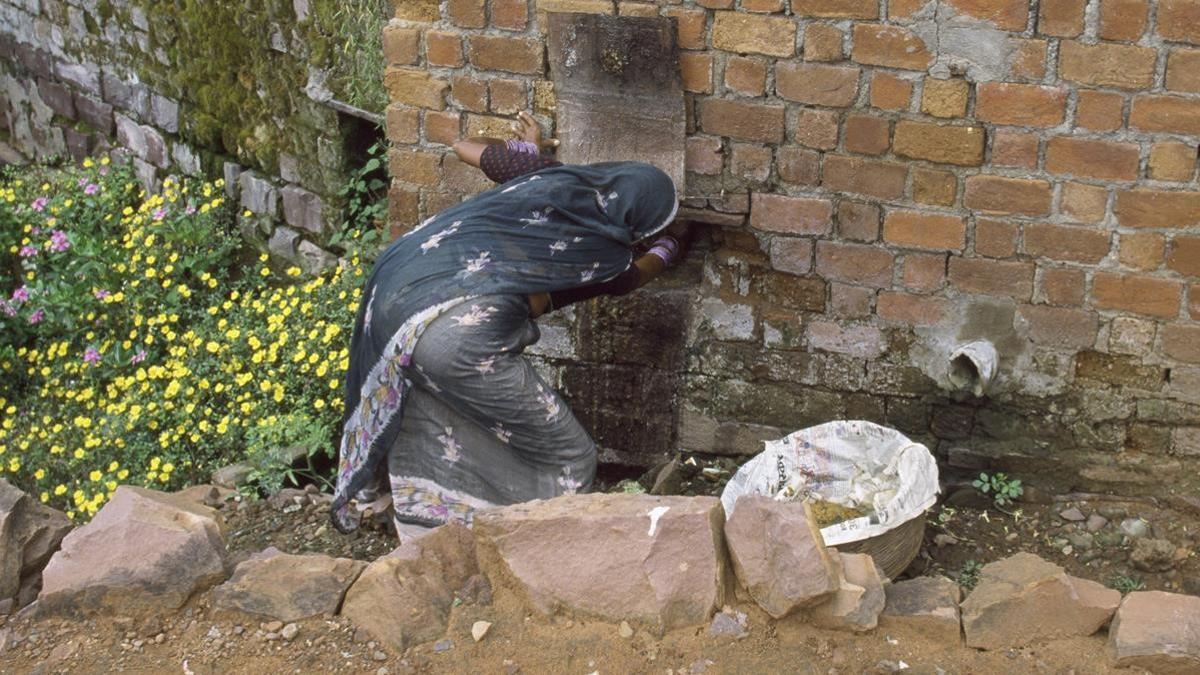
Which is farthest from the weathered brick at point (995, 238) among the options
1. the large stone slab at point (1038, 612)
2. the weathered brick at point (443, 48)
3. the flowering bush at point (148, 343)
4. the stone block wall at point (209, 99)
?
the stone block wall at point (209, 99)

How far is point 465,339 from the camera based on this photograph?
3402mm

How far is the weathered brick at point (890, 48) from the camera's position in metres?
3.71

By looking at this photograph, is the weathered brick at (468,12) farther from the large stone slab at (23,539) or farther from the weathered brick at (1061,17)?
the large stone slab at (23,539)

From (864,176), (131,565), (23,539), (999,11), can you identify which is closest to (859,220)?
(864,176)

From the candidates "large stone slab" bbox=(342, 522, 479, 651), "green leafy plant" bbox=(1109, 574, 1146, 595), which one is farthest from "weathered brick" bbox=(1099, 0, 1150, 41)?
"large stone slab" bbox=(342, 522, 479, 651)

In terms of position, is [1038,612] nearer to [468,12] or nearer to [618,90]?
[618,90]

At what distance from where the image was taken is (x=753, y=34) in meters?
3.84

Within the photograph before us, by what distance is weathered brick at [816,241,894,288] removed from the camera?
3.97 meters

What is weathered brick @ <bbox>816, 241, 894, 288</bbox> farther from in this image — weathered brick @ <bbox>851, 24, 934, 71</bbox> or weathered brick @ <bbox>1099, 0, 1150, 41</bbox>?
weathered brick @ <bbox>1099, 0, 1150, 41</bbox>

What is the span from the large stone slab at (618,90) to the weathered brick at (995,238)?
0.87 meters

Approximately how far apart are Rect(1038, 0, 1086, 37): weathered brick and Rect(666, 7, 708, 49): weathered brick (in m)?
0.92

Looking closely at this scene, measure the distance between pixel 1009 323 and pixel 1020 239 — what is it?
0.86 feet

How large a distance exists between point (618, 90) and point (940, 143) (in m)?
0.94

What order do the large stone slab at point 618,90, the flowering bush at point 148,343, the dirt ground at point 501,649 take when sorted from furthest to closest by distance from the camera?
the flowering bush at point 148,343 < the large stone slab at point 618,90 < the dirt ground at point 501,649
